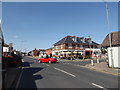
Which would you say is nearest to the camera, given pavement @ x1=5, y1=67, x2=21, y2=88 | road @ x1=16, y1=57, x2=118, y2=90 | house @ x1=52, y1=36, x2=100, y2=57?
road @ x1=16, y1=57, x2=118, y2=90

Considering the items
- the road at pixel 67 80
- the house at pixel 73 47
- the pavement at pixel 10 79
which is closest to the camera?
the road at pixel 67 80

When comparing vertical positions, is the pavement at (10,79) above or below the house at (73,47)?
below

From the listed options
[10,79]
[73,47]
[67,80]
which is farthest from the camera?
[73,47]

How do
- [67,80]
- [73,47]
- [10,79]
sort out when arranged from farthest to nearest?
[73,47] < [10,79] < [67,80]

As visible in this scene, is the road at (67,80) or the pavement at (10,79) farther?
the pavement at (10,79)

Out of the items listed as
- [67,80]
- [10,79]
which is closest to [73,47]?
[67,80]

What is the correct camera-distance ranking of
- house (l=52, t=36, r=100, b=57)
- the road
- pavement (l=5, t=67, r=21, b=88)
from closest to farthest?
the road, pavement (l=5, t=67, r=21, b=88), house (l=52, t=36, r=100, b=57)

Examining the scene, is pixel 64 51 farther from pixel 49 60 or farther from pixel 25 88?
pixel 25 88

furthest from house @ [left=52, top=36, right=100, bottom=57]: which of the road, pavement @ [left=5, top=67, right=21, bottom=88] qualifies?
pavement @ [left=5, top=67, right=21, bottom=88]

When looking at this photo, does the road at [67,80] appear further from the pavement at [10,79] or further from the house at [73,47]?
the house at [73,47]

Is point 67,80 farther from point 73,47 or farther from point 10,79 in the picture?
point 73,47

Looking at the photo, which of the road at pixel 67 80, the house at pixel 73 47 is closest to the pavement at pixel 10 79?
the road at pixel 67 80

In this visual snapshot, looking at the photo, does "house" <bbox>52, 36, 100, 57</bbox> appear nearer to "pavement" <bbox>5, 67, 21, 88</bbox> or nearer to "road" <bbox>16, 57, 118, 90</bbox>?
"road" <bbox>16, 57, 118, 90</bbox>

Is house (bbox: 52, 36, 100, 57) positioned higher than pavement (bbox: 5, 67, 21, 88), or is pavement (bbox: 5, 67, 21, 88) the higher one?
house (bbox: 52, 36, 100, 57)
